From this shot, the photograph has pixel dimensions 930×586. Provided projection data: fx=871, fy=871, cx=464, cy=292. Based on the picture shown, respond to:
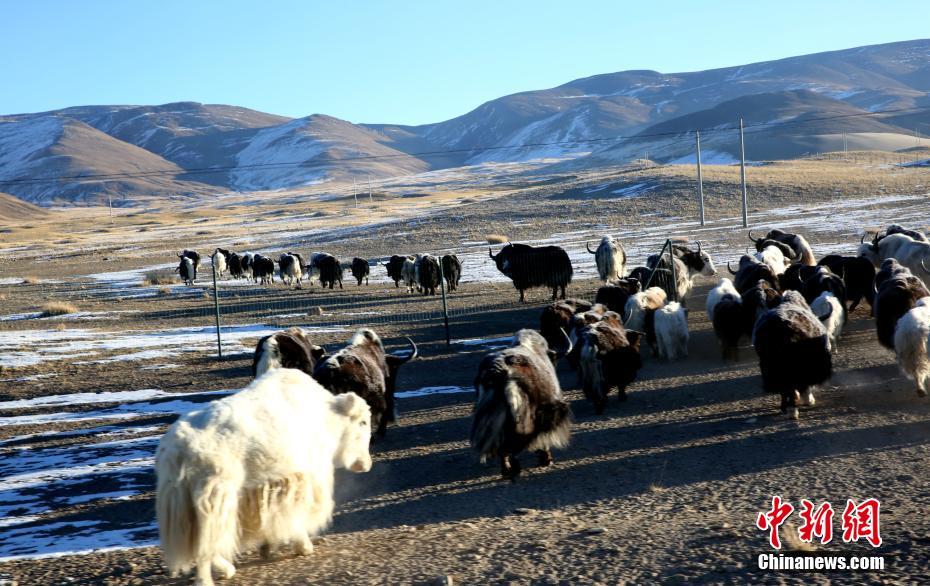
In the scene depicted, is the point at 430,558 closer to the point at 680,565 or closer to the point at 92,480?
the point at 680,565

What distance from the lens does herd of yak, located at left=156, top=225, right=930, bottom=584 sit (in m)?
5.16

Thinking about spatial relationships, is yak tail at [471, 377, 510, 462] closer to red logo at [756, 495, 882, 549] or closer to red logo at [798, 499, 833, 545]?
red logo at [756, 495, 882, 549]

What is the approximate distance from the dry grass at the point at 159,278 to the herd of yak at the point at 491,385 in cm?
2275

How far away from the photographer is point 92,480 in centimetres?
834

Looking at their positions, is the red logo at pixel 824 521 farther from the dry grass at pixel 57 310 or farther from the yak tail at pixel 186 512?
the dry grass at pixel 57 310

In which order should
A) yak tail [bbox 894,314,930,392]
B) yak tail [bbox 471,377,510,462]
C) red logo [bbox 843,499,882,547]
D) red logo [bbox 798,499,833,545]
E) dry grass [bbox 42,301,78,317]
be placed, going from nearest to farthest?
red logo [bbox 843,499,882,547], red logo [bbox 798,499,833,545], yak tail [bbox 471,377,510,462], yak tail [bbox 894,314,930,392], dry grass [bbox 42,301,78,317]

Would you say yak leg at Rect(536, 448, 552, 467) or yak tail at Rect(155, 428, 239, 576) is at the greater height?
yak tail at Rect(155, 428, 239, 576)

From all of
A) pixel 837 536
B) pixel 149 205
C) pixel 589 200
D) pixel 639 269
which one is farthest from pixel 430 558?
pixel 149 205

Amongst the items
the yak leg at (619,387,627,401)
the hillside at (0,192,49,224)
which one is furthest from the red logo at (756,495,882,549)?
the hillside at (0,192,49,224)

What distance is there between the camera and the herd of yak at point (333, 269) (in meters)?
24.8

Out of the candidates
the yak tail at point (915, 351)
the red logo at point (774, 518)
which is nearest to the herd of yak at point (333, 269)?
the yak tail at point (915, 351)

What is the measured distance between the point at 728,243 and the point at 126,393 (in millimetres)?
23203

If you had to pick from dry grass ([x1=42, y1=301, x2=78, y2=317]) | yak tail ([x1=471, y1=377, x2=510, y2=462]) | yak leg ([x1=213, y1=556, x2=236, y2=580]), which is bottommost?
yak leg ([x1=213, y1=556, x2=236, y2=580])

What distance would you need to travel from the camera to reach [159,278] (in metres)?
35.6
